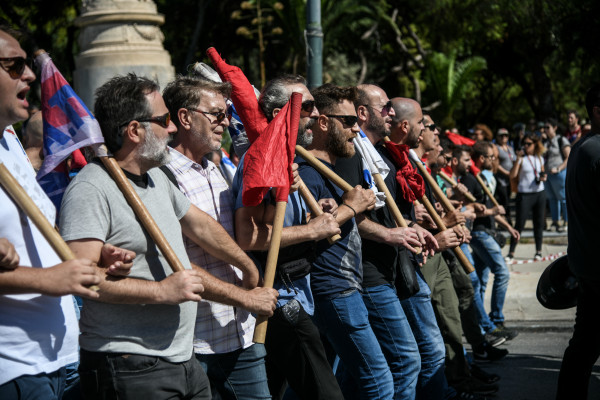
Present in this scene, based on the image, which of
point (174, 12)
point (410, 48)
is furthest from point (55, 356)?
point (410, 48)

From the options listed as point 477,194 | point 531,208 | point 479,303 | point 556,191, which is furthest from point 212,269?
point 556,191

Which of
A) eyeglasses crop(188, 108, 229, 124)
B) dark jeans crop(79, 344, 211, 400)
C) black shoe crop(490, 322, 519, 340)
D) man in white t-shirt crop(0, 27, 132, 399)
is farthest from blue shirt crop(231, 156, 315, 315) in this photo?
black shoe crop(490, 322, 519, 340)

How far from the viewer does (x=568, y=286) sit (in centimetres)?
548

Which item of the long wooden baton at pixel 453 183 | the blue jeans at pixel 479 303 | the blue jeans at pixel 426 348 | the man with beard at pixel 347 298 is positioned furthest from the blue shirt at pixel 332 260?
the blue jeans at pixel 479 303

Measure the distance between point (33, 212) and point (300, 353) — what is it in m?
1.72

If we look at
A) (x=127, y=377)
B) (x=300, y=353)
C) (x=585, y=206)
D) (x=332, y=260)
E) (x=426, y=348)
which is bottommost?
(x=426, y=348)

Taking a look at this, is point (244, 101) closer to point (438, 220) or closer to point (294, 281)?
point (294, 281)

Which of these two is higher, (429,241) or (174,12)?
(174,12)

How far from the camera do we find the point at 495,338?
7.62 metres

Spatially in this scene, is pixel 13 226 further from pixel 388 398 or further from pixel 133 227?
pixel 388 398

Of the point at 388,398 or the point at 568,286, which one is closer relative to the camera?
the point at 388,398

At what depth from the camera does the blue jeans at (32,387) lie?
8.22ft

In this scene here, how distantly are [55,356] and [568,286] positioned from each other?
12.9ft

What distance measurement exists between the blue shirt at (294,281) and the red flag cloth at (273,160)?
0.13 metres
